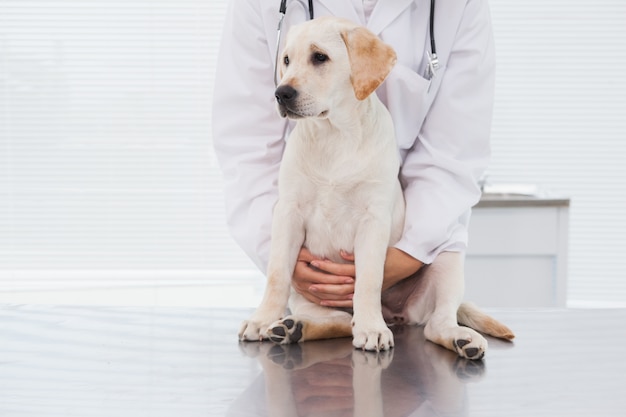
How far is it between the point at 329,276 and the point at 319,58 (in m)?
0.38

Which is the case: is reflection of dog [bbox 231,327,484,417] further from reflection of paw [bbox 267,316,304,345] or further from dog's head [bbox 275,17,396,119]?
dog's head [bbox 275,17,396,119]

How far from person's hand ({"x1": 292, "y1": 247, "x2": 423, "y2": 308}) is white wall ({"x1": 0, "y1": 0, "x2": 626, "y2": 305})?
2141mm

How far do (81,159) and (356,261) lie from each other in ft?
7.98

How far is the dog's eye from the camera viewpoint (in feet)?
3.96

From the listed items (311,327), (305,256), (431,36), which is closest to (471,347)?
(311,327)

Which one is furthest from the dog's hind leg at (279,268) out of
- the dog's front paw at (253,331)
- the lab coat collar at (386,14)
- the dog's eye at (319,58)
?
the lab coat collar at (386,14)

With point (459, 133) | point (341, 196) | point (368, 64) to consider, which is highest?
point (368, 64)

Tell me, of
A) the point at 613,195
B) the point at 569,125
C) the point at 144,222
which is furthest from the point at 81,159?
the point at 613,195

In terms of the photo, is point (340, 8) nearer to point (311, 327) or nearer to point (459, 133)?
point (459, 133)

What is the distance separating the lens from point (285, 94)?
1140 mm

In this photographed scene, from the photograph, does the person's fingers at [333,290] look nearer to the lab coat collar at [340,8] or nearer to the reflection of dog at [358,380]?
the reflection of dog at [358,380]

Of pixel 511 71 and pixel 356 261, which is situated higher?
pixel 511 71

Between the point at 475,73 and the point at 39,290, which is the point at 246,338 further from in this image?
the point at 39,290

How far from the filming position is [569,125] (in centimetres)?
338
